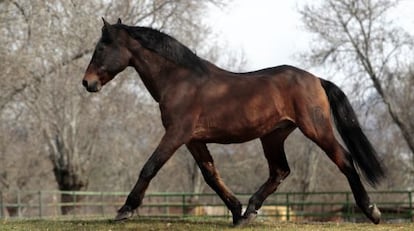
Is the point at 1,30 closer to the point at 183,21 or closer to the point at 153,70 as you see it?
the point at 183,21

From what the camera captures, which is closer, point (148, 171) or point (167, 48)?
point (148, 171)

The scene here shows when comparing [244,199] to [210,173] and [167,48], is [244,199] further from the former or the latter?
[167,48]

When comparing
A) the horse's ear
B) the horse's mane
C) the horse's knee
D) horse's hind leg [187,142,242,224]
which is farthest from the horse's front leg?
the horse's knee

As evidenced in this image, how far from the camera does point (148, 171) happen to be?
807cm

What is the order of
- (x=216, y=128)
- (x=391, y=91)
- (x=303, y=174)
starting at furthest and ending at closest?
(x=303, y=174), (x=391, y=91), (x=216, y=128)

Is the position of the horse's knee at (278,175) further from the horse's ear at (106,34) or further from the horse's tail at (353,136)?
the horse's ear at (106,34)

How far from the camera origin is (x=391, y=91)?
29609 mm

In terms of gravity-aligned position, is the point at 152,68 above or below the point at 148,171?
above

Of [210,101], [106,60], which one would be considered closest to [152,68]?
[106,60]

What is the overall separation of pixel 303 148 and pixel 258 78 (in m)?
41.7

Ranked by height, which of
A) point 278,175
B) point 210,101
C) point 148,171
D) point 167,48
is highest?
point 167,48

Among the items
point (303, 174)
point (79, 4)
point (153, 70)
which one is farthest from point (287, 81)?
point (303, 174)

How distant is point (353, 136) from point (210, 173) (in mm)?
2261

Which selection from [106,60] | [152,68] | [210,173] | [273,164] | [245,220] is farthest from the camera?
[273,164]
